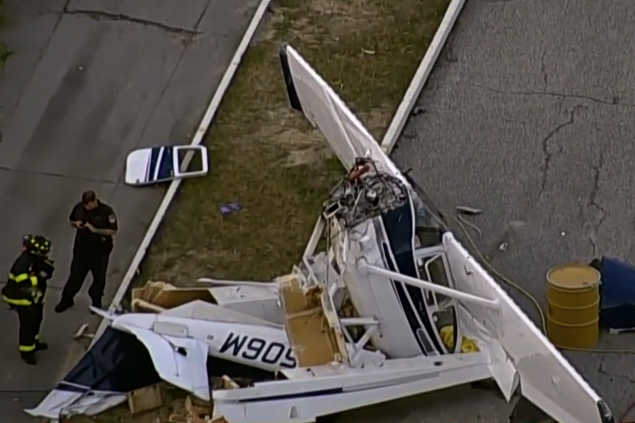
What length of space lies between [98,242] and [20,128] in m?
3.07

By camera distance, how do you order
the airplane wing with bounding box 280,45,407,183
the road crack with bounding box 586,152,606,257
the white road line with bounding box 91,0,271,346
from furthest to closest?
the white road line with bounding box 91,0,271,346
the road crack with bounding box 586,152,606,257
the airplane wing with bounding box 280,45,407,183

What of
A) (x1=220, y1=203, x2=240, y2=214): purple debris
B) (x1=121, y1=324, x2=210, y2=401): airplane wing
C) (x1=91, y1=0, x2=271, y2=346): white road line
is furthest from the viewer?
(x1=220, y1=203, x2=240, y2=214): purple debris

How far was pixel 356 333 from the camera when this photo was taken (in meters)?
9.97

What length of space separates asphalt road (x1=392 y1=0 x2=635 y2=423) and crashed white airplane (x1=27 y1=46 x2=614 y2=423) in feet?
1.59

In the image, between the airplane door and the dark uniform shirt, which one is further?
the dark uniform shirt

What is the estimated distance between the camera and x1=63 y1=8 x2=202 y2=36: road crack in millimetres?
15352

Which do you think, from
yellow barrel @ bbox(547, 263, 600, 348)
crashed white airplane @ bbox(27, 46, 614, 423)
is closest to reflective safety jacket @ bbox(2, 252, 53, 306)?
crashed white airplane @ bbox(27, 46, 614, 423)

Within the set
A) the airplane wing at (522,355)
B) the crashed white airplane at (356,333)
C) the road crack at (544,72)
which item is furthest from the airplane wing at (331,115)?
the road crack at (544,72)

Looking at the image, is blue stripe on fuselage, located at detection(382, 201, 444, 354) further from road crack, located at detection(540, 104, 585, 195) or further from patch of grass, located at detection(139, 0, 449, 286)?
patch of grass, located at detection(139, 0, 449, 286)

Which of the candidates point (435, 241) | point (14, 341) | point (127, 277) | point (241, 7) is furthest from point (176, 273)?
point (241, 7)

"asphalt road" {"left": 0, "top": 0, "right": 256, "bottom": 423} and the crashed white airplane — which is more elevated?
"asphalt road" {"left": 0, "top": 0, "right": 256, "bottom": 423}

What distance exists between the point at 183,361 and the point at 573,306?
9.54 ft

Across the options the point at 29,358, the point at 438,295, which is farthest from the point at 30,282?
the point at 438,295

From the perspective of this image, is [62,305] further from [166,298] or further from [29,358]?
[166,298]
